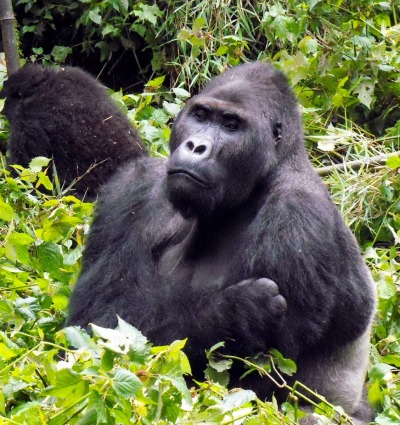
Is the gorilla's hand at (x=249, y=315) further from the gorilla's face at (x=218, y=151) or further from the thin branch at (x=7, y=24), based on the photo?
the thin branch at (x=7, y=24)

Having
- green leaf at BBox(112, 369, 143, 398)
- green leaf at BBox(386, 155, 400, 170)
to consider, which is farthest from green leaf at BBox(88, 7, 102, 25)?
green leaf at BBox(112, 369, 143, 398)

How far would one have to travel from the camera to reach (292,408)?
3.26 meters

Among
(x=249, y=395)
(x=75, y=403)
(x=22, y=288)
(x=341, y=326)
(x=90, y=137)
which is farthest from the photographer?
(x=90, y=137)

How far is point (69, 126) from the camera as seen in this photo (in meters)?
6.57

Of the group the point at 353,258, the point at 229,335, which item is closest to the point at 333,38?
the point at 353,258

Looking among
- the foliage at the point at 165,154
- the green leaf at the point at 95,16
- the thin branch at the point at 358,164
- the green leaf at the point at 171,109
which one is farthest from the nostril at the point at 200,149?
the green leaf at the point at 95,16

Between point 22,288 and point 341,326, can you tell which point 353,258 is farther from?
point 22,288

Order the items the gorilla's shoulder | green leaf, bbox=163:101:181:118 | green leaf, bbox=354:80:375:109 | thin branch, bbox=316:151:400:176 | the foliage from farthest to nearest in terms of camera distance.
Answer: green leaf, bbox=163:101:181:118 < green leaf, bbox=354:80:375:109 < thin branch, bbox=316:151:400:176 < the gorilla's shoulder < the foliage

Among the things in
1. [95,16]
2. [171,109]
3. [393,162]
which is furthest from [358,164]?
[95,16]

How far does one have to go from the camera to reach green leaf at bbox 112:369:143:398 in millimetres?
2406

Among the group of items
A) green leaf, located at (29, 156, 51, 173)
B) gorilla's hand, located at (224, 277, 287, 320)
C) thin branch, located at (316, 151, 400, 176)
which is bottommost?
thin branch, located at (316, 151, 400, 176)

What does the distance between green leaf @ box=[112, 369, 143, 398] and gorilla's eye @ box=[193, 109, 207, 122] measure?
5.89 ft

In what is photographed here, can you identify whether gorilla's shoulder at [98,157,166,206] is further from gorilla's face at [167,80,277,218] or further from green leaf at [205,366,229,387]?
green leaf at [205,366,229,387]

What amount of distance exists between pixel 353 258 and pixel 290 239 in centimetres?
38
